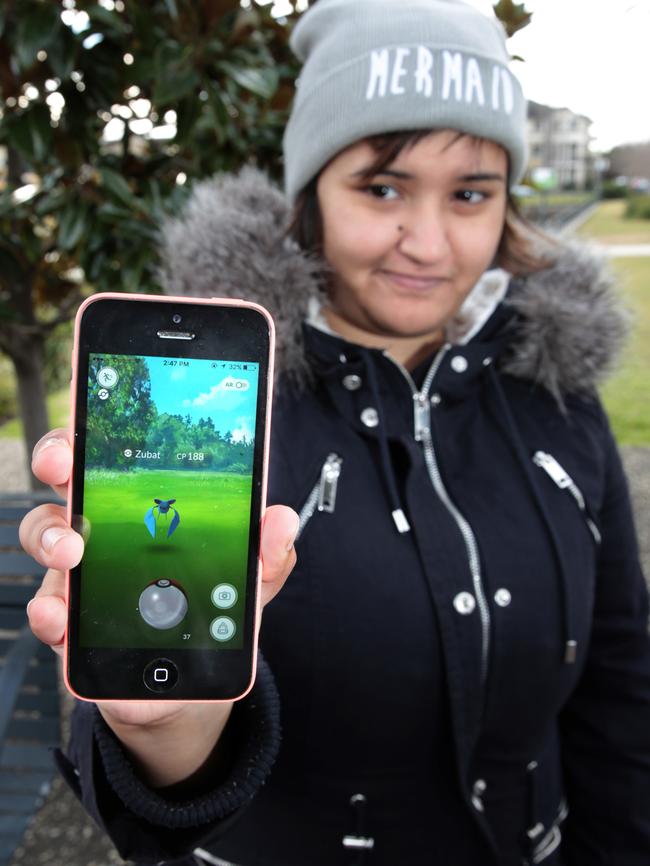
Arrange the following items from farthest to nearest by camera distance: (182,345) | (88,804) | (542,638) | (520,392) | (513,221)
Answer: (513,221), (520,392), (542,638), (88,804), (182,345)

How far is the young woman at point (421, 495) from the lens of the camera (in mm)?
1458

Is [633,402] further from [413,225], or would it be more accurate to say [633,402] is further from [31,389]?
[413,225]

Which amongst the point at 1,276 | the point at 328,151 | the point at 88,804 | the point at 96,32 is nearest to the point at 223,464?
the point at 88,804

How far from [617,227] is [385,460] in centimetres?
3304

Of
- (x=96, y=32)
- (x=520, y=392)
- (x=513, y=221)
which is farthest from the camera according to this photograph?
(x=96, y=32)

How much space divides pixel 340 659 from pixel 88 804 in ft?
1.58

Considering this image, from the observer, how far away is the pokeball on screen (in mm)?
1001

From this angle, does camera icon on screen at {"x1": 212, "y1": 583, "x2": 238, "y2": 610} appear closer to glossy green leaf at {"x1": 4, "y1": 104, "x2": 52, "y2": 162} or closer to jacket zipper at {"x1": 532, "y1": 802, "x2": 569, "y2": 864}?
jacket zipper at {"x1": 532, "y1": 802, "x2": 569, "y2": 864}

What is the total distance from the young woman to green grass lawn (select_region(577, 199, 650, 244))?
22480mm

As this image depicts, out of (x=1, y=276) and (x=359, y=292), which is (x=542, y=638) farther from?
(x=1, y=276)

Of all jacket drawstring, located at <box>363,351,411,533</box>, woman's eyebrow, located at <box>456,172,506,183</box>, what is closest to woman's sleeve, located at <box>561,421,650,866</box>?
jacket drawstring, located at <box>363,351,411,533</box>

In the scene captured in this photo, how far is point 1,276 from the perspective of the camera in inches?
104

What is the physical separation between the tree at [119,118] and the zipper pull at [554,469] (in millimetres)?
1183

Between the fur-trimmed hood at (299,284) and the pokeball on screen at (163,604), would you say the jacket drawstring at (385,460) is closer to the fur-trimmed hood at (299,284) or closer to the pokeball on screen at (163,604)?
the fur-trimmed hood at (299,284)
